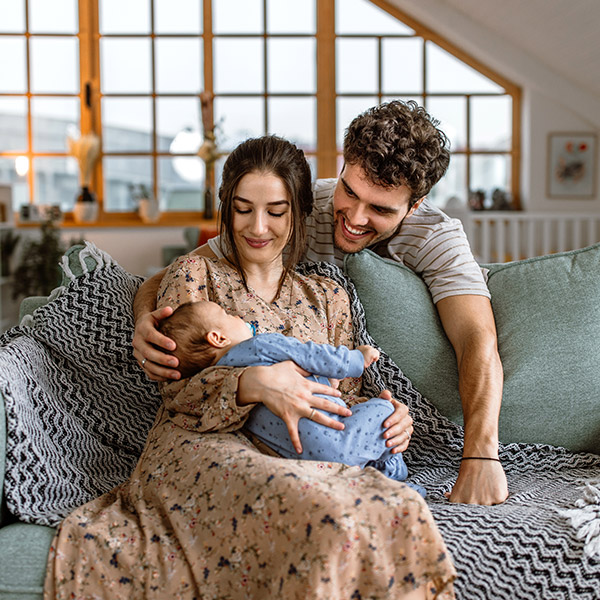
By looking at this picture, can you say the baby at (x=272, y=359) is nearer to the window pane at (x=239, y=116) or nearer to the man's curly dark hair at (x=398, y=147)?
the man's curly dark hair at (x=398, y=147)

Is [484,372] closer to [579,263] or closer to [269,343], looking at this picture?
[579,263]

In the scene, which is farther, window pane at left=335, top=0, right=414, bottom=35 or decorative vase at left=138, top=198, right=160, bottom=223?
window pane at left=335, top=0, right=414, bottom=35

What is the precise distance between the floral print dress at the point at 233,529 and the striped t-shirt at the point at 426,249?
0.65 meters

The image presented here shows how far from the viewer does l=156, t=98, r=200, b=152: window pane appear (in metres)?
6.66

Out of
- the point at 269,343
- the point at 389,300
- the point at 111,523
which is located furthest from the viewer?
the point at 389,300

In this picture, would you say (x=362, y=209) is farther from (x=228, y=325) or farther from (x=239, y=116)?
(x=239, y=116)

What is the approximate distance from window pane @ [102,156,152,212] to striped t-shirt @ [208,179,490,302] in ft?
15.9

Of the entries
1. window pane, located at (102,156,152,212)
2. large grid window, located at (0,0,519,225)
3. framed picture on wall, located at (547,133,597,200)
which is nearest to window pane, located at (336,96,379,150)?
large grid window, located at (0,0,519,225)

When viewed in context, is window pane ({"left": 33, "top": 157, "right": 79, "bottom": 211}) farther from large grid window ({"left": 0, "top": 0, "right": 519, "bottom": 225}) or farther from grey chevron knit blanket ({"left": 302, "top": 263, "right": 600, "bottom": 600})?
grey chevron knit blanket ({"left": 302, "top": 263, "right": 600, "bottom": 600})

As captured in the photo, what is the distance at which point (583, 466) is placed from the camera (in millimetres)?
1833

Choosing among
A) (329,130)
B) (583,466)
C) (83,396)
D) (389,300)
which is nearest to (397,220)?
(389,300)

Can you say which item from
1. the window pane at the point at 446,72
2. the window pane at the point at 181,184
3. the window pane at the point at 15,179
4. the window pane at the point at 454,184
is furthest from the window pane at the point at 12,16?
the window pane at the point at 454,184

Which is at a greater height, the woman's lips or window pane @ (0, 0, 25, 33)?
window pane @ (0, 0, 25, 33)

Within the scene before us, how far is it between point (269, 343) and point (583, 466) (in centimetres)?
91
